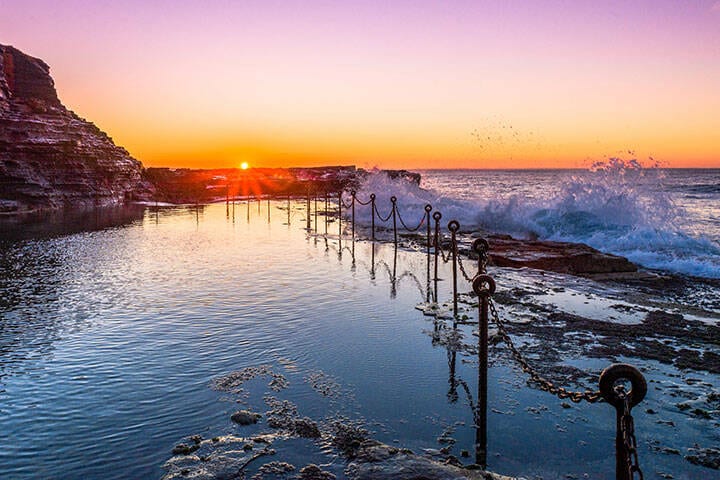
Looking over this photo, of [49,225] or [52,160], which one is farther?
[52,160]

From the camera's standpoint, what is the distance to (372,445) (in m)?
4.18

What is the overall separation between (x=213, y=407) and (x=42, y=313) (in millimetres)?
4901

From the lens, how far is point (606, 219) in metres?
21.5

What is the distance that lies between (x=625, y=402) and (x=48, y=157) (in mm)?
40716

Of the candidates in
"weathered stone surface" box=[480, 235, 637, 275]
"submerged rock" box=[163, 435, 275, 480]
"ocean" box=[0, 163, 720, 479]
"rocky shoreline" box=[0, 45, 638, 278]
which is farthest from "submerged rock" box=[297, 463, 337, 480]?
"rocky shoreline" box=[0, 45, 638, 278]

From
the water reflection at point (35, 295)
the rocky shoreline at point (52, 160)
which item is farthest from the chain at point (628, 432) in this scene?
the rocky shoreline at point (52, 160)

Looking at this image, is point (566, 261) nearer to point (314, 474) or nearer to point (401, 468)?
point (401, 468)

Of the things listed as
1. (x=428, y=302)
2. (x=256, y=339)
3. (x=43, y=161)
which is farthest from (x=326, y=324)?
(x=43, y=161)

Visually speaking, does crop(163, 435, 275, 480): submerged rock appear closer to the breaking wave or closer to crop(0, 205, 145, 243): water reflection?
the breaking wave

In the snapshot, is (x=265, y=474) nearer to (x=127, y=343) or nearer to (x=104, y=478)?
(x=104, y=478)

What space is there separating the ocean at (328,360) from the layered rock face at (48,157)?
22892 millimetres

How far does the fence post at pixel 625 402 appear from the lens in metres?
2.61

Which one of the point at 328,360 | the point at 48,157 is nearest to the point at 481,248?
the point at 328,360

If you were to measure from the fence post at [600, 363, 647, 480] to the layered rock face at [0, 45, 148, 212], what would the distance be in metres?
33.9
